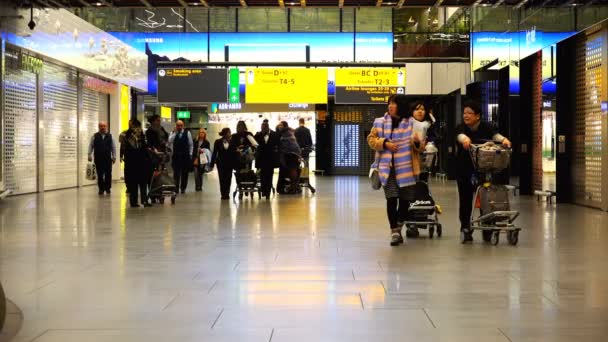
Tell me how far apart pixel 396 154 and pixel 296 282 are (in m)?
2.93

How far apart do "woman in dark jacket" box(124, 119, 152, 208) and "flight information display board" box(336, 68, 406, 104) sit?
41.4 feet

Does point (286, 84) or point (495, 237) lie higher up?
point (286, 84)

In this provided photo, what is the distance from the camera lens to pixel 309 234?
9555 mm

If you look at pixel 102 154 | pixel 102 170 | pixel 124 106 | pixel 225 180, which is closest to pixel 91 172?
pixel 102 170

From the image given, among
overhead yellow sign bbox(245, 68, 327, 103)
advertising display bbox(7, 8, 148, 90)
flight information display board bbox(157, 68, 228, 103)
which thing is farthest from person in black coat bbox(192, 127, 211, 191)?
overhead yellow sign bbox(245, 68, 327, 103)

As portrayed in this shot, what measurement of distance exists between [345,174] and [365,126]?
93.8 inches

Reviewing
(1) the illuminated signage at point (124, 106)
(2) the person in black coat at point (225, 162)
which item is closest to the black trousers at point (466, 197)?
(2) the person in black coat at point (225, 162)

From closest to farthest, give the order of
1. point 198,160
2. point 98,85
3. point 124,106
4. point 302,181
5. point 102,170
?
point 102,170 < point 302,181 < point 198,160 < point 98,85 < point 124,106

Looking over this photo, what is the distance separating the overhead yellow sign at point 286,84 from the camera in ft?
85.6

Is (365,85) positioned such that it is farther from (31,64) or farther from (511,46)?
(31,64)

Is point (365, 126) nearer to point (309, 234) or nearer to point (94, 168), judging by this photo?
point (94, 168)

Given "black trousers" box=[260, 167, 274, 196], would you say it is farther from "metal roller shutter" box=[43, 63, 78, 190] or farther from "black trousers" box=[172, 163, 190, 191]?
"metal roller shutter" box=[43, 63, 78, 190]

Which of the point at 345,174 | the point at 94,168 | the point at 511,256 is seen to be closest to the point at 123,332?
the point at 511,256

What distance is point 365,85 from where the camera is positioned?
2605 centimetres
